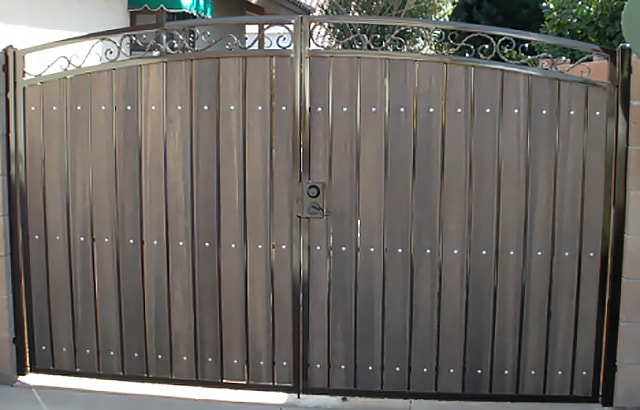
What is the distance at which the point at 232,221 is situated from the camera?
3607mm

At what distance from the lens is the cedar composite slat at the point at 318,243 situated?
346cm

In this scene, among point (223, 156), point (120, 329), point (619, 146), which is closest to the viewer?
point (619, 146)

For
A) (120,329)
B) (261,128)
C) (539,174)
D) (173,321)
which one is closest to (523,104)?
(539,174)

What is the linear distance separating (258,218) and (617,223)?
185 cm

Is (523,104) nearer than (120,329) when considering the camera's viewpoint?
Yes

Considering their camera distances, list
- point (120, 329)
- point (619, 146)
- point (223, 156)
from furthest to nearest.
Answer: point (120, 329), point (223, 156), point (619, 146)

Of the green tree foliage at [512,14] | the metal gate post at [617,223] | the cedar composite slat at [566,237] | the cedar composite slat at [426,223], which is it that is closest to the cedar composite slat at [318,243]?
the cedar composite slat at [426,223]

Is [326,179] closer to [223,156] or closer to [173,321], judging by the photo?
[223,156]

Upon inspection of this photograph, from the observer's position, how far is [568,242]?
3467 mm

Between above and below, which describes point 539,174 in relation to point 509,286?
above

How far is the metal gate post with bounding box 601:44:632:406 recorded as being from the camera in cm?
331

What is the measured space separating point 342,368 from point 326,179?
3.44 feet

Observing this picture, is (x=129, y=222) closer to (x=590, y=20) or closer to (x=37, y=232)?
(x=37, y=232)

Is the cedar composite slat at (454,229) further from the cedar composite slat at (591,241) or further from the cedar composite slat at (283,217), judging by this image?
the cedar composite slat at (283,217)
